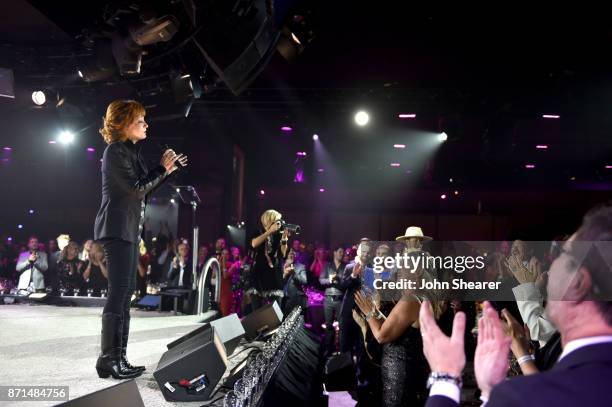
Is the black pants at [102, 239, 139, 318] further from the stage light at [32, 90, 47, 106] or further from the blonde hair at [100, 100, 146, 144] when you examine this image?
the stage light at [32, 90, 47, 106]

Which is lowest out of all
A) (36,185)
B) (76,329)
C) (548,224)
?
(76,329)

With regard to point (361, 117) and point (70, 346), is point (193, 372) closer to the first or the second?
point (70, 346)

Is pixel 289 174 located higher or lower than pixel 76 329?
higher

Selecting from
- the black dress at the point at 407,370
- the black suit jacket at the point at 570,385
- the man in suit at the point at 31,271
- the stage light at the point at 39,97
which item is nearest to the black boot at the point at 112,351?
the black dress at the point at 407,370

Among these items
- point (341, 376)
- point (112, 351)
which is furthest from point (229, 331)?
point (341, 376)

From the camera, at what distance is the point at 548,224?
371cm

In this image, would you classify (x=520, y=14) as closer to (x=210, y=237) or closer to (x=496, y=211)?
(x=210, y=237)

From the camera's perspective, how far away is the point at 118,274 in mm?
2559

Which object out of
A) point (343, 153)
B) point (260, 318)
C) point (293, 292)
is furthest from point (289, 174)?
point (260, 318)

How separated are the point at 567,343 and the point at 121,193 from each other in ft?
7.35

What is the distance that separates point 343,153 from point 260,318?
12.6 metres

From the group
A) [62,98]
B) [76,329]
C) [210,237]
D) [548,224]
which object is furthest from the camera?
[210,237]

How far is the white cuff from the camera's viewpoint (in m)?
1.06

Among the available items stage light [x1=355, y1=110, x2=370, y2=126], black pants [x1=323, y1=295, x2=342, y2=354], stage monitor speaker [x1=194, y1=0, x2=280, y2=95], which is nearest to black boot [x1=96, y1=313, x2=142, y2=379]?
stage monitor speaker [x1=194, y1=0, x2=280, y2=95]
